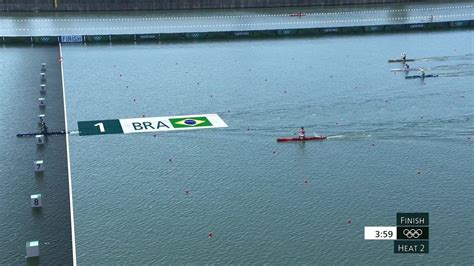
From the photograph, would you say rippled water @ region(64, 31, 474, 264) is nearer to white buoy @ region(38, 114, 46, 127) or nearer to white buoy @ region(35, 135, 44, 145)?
white buoy @ region(35, 135, 44, 145)

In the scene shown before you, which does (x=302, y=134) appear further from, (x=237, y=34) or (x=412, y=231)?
(x=237, y=34)

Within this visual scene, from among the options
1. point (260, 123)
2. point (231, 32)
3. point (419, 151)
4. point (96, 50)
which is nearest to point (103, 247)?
point (260, 123)

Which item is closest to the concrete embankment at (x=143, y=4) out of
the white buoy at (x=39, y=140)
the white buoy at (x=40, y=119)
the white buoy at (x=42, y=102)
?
the white buoy at (x=42, y=102)

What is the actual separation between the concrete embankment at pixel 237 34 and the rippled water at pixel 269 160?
20.5 feet

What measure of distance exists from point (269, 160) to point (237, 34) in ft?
110

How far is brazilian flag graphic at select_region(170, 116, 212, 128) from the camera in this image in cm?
4159

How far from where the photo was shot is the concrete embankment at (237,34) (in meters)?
64.3

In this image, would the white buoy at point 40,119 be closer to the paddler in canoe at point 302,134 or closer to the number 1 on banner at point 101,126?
the number 1 on banner at point 101,126

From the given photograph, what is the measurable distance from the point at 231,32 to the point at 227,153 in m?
32.1

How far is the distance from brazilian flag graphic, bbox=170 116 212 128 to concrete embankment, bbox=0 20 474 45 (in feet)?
84.6

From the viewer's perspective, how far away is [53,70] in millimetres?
53969

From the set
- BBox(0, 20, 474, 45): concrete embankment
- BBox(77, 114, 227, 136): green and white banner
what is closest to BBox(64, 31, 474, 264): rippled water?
BBox(77, 114, 227, 136): green and white banner

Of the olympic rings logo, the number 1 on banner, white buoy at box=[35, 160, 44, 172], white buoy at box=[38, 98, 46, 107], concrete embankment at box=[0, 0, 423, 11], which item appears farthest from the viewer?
concrete embankment at box=[0, 0, 423, 11]

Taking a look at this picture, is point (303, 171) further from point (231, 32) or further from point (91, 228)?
point (231, 32)
